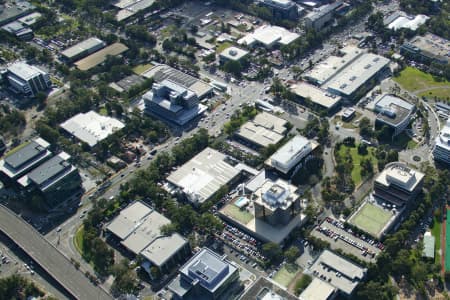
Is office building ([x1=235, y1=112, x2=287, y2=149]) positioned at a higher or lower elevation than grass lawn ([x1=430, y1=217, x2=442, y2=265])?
higher

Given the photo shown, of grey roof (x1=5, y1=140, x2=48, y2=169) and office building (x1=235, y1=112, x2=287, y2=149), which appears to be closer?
grey roof (x1=5, y1=140, x2=48, y2=169)

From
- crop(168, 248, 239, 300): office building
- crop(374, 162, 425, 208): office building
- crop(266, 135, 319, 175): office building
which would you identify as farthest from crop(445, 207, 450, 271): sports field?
crop(168, 248, 239, 300): office building

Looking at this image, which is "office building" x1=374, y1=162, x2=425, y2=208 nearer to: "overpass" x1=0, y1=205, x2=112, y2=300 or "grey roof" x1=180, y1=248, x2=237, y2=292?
"grey roof" x1=180, y1=248, x2=237, y2=292

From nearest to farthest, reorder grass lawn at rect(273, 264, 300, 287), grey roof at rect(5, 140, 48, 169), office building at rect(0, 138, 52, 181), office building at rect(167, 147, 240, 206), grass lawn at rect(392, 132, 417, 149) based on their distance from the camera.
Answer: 1. grass lawn at rect(273, 264, 300, 287)
2. office building at rect(167, 147, 240, 206)
3. office building at rect(0, 138, 52, 181)
4. grey roof at rect(5, 140, 48, 169)
5. grass lawn at rect(392, 132, 417, 149)

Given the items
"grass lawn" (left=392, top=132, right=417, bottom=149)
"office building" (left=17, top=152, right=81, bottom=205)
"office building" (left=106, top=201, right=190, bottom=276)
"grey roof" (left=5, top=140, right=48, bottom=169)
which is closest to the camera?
"office building" (left=106, top=201, right=190, bottom=276)

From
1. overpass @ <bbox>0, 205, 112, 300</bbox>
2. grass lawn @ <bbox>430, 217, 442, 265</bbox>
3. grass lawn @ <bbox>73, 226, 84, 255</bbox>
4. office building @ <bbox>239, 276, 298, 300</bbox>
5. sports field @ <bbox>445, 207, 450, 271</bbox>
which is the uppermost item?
office building @ <bbox>239, 276, 298, 300</bbox>

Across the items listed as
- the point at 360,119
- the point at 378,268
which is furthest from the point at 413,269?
the point at 360,119

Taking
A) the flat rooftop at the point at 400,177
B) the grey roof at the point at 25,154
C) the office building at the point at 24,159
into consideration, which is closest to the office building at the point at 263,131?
the flat rooftop at the point at 400,177

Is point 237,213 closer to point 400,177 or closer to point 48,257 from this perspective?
point 400,177
